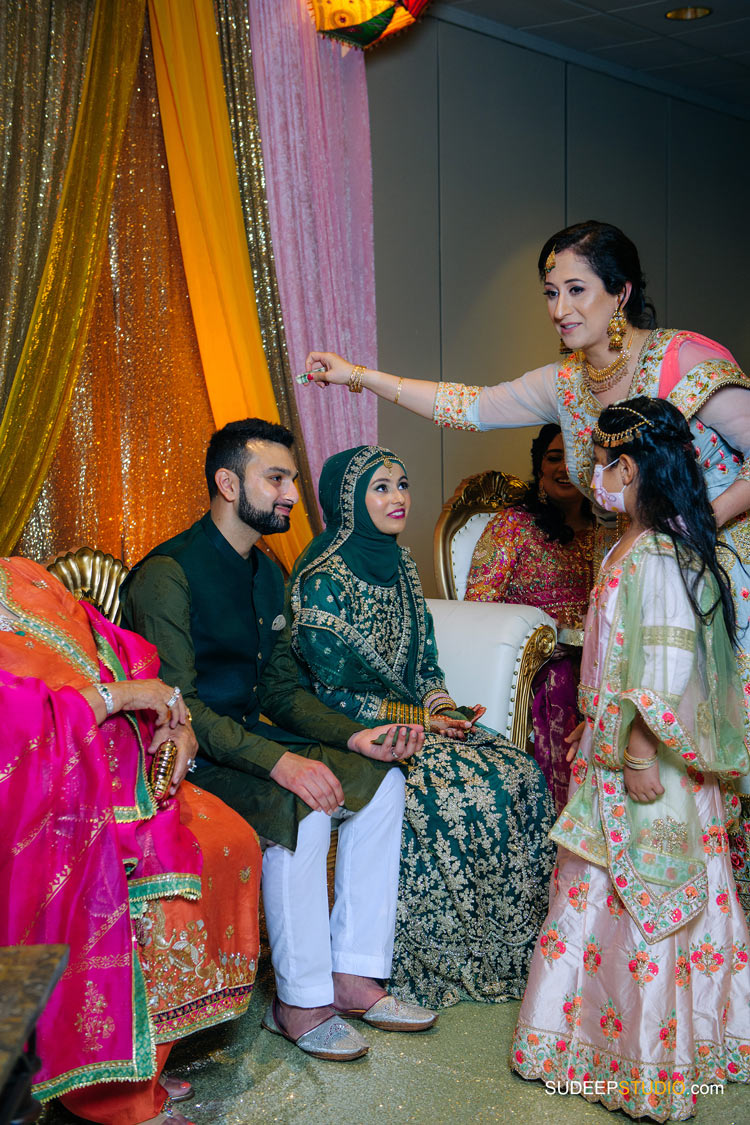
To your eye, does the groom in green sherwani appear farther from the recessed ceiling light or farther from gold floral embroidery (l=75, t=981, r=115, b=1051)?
the recessed ceiling light

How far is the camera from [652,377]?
8.13 feet

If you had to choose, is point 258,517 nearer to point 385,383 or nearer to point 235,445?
point 235,445

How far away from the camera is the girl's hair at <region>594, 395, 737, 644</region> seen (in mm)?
2062

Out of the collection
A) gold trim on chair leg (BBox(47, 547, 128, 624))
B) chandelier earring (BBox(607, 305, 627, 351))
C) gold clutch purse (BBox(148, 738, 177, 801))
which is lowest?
gold clutch purse (BBox(148, 738, 177, 801))

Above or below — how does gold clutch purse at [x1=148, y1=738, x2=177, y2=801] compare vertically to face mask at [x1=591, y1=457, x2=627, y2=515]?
below

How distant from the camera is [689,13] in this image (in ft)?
16.0

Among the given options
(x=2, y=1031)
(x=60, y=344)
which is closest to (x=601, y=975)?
(x=2, y=1031)

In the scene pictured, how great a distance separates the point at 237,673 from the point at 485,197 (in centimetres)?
320

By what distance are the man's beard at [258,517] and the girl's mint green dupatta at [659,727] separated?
81 centimetres

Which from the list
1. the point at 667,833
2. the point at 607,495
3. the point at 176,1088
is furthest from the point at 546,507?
the point at 176,1088

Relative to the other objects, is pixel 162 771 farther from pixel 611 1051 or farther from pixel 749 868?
pixel 749 868

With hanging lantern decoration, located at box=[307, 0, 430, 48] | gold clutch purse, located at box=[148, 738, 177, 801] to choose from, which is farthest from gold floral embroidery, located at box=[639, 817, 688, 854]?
hanging lantern decoration, located at box=[307, 0, 430, 48]

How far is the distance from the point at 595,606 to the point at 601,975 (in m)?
0.69

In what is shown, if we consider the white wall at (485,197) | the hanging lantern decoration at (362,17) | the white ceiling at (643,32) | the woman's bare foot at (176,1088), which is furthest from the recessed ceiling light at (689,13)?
the woman's bare foot at (176,1088)
